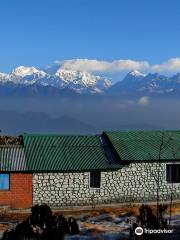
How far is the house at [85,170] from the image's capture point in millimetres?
39000

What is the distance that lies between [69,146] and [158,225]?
2259 cm

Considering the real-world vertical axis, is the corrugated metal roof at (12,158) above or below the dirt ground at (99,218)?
above

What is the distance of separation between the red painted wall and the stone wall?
502 millimetres

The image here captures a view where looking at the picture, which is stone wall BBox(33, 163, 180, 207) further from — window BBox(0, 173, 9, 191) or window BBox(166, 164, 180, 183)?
window BBox(0, 173, 9, 191)

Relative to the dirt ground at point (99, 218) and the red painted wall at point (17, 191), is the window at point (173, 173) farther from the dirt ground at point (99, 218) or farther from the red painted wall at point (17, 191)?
the red painted wall at point (17, 191)

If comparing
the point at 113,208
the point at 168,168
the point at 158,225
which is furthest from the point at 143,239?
the point at 168,168

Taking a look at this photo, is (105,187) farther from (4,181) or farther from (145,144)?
(4,181)

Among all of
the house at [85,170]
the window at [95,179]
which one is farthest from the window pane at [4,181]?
the window at [95,179]

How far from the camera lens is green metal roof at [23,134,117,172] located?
3962 centimetres

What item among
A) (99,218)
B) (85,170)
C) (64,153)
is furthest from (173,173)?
(99,218)

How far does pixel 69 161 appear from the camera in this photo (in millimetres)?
40312

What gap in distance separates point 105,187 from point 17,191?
641 cm

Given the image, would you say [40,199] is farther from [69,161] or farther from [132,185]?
[132,185]

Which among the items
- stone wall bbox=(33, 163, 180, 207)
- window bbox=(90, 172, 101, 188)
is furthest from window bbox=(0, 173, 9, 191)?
window bbox=(90, 172, 101, 188)
